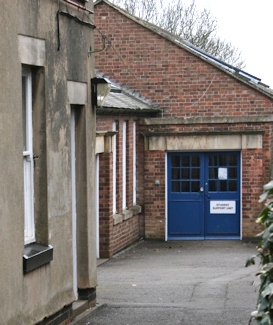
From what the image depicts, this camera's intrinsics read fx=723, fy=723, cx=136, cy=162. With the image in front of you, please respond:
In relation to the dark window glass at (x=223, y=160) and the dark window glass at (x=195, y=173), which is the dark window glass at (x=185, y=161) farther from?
the dark window glass at (x=223, y=160)

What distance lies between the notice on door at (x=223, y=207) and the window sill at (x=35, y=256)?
1215 cm

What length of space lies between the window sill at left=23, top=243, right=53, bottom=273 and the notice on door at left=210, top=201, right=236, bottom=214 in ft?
39.9

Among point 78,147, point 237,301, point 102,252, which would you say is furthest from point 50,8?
point 102,252

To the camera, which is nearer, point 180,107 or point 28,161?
point 28,161

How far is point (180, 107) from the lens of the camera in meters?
19.4

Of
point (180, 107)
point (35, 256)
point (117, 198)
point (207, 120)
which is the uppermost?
point (180, 107)

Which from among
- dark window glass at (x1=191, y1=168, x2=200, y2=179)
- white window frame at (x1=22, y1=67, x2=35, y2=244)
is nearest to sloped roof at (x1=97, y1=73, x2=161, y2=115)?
dark window glass at (x1=191, y1=168, x2=200, y2=179)

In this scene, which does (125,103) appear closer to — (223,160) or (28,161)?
(223,160)

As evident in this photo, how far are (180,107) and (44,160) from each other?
1206 cm

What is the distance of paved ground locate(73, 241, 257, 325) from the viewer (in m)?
9.22

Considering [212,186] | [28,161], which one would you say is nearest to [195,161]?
[212,186]

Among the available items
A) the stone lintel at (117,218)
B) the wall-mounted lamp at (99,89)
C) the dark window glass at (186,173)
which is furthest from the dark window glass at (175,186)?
the wall-mounted lamp at (99,89)

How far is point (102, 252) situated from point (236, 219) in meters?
4.70

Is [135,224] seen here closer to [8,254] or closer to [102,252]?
[102,252]
